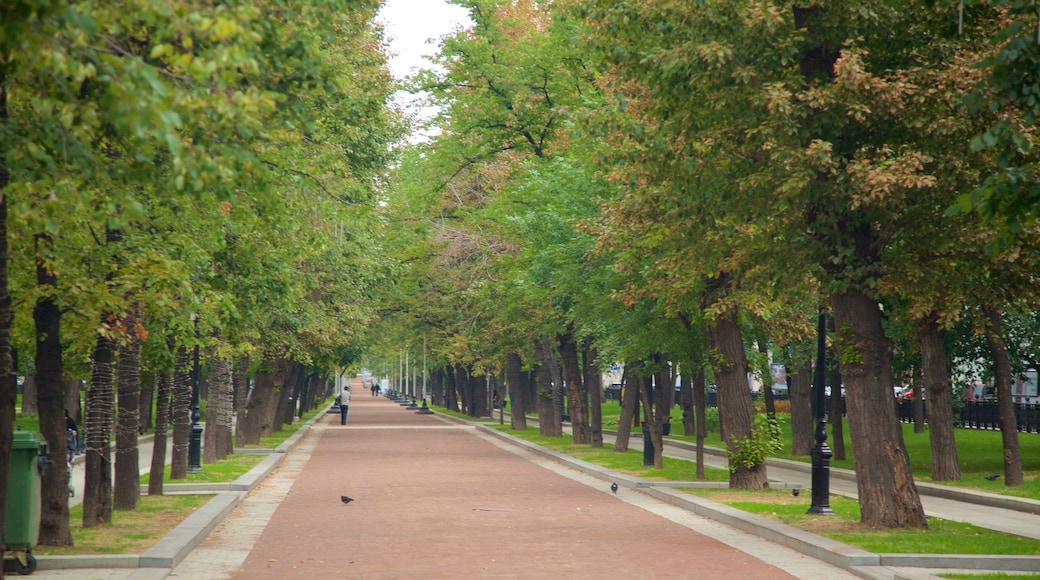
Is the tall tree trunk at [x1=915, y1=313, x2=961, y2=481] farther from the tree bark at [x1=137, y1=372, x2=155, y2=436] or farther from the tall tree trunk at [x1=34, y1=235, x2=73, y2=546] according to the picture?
the tree bark at [x1=137, y1=372, x2=155, y2=436]

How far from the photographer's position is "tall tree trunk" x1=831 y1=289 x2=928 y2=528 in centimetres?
1591

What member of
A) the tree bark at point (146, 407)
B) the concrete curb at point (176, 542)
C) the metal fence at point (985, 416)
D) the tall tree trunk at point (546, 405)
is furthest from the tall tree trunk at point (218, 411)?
the metal fence at point (985, 416)

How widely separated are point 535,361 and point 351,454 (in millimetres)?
12247

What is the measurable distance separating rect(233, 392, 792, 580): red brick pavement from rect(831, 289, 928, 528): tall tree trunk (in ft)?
7.65

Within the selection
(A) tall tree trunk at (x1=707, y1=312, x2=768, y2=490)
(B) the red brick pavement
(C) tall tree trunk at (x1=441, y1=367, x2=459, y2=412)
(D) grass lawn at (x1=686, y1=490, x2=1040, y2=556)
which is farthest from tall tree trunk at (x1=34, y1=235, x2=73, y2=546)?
(C) tall tree trunk at (x1=441, y1=367, x2=459, y2=412)

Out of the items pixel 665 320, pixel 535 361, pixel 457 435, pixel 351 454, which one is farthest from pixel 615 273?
pixel 457 435

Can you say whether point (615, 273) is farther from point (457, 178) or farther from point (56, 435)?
point (457, 178)

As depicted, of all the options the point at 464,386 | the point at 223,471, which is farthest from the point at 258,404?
the point at 464,386

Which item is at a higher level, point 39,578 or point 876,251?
point 876,251

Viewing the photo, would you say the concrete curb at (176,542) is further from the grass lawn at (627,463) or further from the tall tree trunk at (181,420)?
the grass lawn at (627,463)

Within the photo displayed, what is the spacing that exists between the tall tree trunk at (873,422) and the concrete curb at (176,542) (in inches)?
334

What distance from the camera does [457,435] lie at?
2057 inches

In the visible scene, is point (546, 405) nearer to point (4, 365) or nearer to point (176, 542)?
point (176, 542)

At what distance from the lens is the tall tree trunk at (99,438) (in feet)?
50.5
